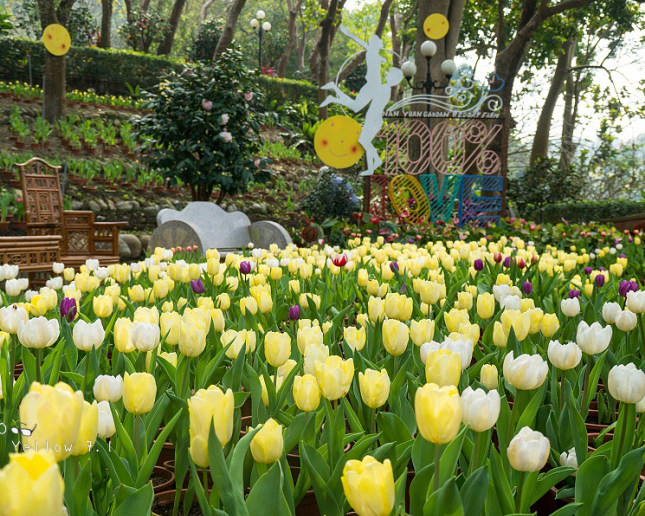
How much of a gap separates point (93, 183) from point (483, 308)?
10.5 metres

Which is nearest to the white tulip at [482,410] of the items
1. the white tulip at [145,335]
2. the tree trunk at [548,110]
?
the white tulip at [145,335]

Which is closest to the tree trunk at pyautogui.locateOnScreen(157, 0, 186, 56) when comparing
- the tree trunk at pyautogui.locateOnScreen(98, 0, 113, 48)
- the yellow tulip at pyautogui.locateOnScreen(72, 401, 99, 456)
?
the tree trunk at pyautogui.locateOnScreen(98, 0, 113, 48)

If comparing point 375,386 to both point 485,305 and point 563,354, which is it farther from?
point 485,305

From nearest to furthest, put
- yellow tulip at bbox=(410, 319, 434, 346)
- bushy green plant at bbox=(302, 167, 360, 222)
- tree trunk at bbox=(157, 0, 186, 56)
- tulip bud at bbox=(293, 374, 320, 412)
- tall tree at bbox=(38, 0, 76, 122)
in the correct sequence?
1. tulip bud at bbox=(293, 374, 320, 412)
2. yellow tulip at bbox=(410, 319, 434, 346)
3. bushy green plant at bbox=(302, 167, 360, 222)
4. tall tree at bbox=(38, 0, 76, 122)
5. tree trunk at bbox=(157, 0, 186, 56)

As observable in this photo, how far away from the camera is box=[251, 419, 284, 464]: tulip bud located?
81 centimetres

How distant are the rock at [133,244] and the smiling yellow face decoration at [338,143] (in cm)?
303

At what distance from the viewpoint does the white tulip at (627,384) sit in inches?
38.3

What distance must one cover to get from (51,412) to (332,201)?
970 cm

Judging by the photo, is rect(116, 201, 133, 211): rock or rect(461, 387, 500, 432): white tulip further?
rect(116, 201, 133, 211): rock

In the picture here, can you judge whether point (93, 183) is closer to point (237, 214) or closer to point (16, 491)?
point (237, 214)

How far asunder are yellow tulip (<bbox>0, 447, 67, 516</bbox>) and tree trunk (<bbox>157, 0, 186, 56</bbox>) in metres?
19.3

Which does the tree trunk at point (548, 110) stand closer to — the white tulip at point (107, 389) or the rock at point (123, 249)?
the rock at point (123, 249)

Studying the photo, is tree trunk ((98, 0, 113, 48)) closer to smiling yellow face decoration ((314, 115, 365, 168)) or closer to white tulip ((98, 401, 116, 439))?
smiling yellow face decoration ((314, 115, 365, 168))

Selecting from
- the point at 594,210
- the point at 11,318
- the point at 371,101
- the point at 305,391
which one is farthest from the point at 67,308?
the point at 594,210
